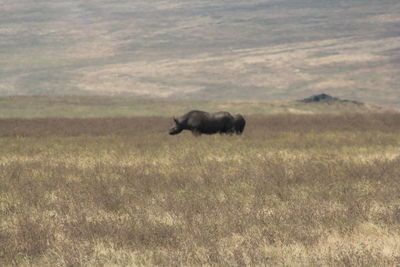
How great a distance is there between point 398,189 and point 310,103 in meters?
102

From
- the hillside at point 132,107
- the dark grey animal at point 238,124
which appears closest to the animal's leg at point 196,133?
the dark grey animal at point 238,124

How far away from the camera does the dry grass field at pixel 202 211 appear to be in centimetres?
832

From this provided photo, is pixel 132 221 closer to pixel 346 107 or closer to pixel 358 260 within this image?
pixel 358 260

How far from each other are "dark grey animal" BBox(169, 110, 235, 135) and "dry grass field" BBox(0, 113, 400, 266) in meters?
11.0

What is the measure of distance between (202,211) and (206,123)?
63.6ft

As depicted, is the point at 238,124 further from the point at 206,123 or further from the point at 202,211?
the point at 202,211

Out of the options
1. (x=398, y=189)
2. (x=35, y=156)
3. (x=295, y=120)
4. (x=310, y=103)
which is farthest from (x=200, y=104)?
(x=398, y=189)

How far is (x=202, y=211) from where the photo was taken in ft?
34.8

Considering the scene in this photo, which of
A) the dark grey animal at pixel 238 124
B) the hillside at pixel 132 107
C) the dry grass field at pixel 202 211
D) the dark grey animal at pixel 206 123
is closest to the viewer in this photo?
the dry grass field at pixel 202 211

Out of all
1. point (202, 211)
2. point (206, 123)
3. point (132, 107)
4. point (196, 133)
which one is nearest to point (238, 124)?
point (206, 123)

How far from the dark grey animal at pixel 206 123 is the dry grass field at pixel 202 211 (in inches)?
432

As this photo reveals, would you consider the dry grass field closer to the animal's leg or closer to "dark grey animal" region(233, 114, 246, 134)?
the animal's leg

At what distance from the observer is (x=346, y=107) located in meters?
108

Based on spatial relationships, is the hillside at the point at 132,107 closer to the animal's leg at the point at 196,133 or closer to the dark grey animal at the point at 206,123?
the dark grey animal at the point at 206,123
